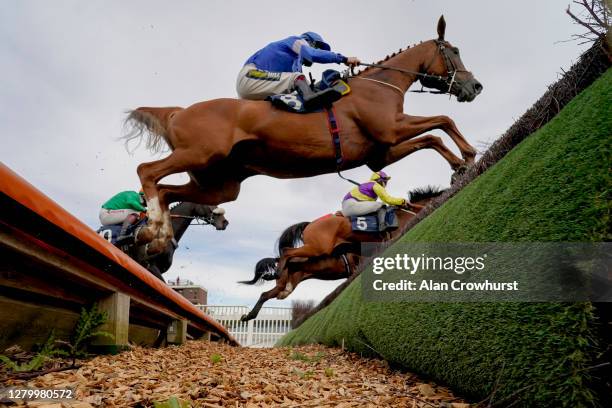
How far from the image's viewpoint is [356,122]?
4074 mm

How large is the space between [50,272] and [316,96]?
8.68 feet

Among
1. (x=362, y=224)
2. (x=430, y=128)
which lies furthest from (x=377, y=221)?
(x=430, y=128)

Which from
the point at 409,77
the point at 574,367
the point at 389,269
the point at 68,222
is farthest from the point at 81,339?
the point at 409,77

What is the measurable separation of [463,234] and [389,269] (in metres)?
0.85

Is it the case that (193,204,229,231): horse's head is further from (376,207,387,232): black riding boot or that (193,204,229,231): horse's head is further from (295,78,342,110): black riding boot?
(295,78,342,110): black riding boot

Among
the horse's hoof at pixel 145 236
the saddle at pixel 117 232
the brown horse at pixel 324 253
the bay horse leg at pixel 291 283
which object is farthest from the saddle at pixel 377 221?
the horse's hoof at pixel 145 236

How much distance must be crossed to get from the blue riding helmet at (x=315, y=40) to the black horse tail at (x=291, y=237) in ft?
20.8

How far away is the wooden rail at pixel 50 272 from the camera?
1.55m

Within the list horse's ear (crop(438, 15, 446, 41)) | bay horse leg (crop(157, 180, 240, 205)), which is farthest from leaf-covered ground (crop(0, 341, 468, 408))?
horse's ear (crop(438, 15, 446, 41))

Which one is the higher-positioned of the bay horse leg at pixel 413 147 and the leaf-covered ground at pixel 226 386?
the bay horse leg at pixel 413 147

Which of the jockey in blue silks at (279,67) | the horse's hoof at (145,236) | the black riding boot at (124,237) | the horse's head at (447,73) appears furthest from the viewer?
the black riding boot at (124,237)

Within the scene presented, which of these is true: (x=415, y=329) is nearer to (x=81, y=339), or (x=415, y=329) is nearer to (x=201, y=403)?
(x=201, y=403)

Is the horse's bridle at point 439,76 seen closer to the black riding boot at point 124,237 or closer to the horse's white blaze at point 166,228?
the horse's white blaze at point 166,228

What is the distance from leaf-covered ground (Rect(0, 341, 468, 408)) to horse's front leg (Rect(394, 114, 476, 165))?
7.87 ft
